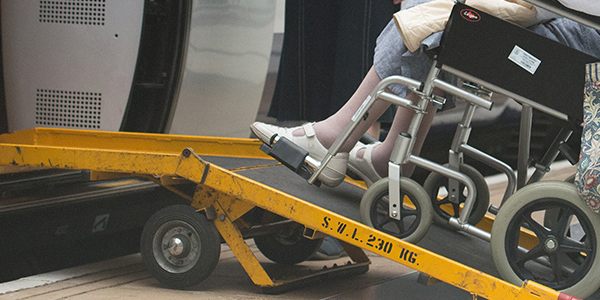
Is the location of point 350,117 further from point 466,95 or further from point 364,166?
point 466,95

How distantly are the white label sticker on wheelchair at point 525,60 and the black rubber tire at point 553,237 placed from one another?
0.32 m

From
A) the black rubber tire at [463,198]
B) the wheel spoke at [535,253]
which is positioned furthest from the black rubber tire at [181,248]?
the wheel spoke at [535,253]

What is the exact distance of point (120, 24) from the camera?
8.61 feet

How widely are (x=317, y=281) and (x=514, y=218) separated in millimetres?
878

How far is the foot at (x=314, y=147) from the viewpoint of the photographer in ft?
6.90

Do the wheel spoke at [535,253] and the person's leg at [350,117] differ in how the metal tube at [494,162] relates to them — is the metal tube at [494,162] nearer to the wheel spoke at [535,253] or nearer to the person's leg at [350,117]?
the person's leg at [350,117]

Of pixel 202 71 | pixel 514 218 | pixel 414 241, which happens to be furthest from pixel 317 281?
pixel 202 71

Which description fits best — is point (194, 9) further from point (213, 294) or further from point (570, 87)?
point (570, 87)

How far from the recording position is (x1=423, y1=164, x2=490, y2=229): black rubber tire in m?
2.25

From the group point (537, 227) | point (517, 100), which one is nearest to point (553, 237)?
point (537, 227)

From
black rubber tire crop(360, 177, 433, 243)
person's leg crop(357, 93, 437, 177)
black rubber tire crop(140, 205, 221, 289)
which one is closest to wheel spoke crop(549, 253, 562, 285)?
black rubber tire crop(360, 177, 433, 243)

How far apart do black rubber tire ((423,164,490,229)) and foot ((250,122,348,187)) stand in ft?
1.36

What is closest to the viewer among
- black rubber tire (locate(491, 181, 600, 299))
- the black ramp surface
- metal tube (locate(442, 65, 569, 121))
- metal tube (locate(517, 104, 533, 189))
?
black rubber tire (locate(491, 181, 600, 299))

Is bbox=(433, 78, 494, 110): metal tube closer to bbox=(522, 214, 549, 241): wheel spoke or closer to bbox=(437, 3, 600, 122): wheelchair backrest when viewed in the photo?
bbox=(437, 3, 600, 122): wheelchair backrest
